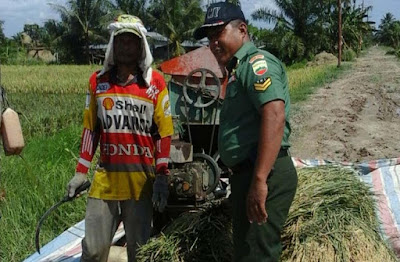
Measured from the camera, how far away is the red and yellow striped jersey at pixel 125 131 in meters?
3.46

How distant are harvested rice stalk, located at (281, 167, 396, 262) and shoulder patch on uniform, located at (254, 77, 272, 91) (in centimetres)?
91

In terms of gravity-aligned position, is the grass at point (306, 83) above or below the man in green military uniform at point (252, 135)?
below

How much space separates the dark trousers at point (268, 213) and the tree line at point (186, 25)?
Answer: 35.0m

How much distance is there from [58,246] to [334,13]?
139 ft

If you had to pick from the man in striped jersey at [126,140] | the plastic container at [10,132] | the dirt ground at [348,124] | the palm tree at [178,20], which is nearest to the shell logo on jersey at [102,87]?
the man in striped jersey at [126,140]

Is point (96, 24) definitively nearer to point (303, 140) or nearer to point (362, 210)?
point (303, 140)

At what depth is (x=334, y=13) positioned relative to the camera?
44375mm

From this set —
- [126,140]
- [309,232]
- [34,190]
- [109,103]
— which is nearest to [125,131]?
[126,140]

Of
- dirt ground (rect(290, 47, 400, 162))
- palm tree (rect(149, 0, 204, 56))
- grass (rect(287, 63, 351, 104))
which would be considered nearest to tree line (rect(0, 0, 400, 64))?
palm tree (rect(149, 0, 204, 56))

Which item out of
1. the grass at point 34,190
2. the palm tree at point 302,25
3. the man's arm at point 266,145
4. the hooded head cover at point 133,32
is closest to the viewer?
the man's arm at point 266,145

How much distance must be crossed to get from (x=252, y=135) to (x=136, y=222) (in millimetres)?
1127

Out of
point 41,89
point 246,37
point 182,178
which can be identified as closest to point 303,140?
point 182,178

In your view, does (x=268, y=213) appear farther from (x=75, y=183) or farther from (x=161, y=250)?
(x=75, y=183)

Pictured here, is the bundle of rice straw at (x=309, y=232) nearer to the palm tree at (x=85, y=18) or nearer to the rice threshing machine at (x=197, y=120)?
the rice threshing machine at (x=197, y=120)
